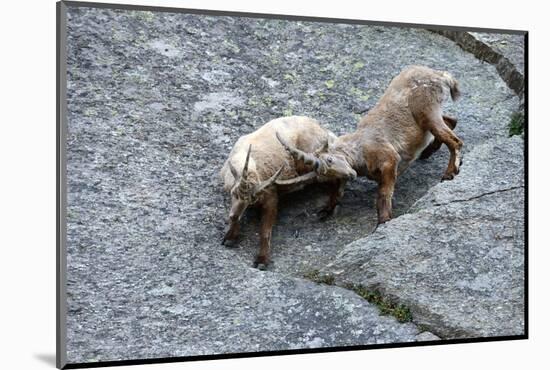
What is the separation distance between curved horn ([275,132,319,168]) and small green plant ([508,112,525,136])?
2170mm

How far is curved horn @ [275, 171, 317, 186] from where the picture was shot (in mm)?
8135

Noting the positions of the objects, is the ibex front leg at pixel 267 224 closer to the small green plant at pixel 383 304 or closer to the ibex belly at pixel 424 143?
the small green plant at pixel 383 304

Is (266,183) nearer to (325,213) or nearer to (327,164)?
(327,164)

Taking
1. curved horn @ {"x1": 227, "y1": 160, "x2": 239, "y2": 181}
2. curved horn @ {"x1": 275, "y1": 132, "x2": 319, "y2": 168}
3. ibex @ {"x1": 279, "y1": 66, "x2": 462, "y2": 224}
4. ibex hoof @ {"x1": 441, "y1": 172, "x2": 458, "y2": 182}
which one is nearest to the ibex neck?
ibex @ {"x1": 279, "y1": 66, "x2": 462, "y2": 224}

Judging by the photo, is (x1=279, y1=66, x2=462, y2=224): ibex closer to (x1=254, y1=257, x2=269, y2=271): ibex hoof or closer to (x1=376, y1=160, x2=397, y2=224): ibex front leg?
(x1=376, y1=160, x2=397, y2=224): ibex front leg

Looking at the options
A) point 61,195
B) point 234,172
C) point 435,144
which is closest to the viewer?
point 61,195

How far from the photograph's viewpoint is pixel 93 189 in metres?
7.63

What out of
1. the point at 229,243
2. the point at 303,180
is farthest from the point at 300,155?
the point at 229,243

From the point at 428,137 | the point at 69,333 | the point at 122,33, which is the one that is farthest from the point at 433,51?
the point at 69,333

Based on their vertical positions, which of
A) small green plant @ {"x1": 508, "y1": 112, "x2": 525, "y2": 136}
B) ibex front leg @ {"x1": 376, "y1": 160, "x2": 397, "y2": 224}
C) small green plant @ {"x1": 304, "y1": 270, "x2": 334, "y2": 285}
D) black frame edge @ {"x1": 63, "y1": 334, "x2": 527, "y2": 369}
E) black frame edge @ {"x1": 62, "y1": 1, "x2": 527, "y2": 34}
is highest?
black frame edge @ {"x1": 62, "y1": 1, "x2": 527, "y2": 34}

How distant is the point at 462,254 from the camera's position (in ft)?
27.8

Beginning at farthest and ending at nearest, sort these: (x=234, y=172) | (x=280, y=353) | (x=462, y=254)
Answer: (x=462, y=254), (x=234, y=172), (x=280, y=353)

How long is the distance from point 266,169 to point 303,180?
356 millimetres

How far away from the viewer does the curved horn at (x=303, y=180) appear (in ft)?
26.7
